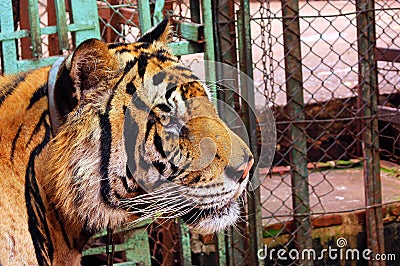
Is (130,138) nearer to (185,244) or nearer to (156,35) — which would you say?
(156,35)

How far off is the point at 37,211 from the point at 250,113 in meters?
2.01

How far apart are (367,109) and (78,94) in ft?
8.88

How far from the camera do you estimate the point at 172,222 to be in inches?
185

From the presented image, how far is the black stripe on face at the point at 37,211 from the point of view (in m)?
2.57

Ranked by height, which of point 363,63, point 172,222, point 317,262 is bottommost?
point 317,262

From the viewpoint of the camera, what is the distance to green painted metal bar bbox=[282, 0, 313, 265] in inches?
176

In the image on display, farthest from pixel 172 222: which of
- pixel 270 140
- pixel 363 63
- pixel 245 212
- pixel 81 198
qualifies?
pixel 81 198

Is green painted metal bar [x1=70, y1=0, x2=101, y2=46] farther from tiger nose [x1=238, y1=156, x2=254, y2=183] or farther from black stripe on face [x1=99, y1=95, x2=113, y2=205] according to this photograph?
tiger nose [x1=238, y1=156, x2=254, y2=183]

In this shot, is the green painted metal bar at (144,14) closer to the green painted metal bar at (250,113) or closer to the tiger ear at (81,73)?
the green painted metal bar at (250,113)

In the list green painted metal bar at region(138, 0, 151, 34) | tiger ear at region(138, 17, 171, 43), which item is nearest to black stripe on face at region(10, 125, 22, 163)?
tiger ear at region(138, 17, 171, 43)

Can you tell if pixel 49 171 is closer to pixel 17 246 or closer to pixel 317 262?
pixel 17 246

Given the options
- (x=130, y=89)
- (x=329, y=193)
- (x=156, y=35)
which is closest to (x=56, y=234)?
(x=130, y=89)

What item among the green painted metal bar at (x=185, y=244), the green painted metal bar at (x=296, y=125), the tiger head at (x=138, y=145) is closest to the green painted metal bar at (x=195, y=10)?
the green painted metal bar at (x=296, y=125)
